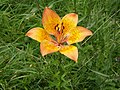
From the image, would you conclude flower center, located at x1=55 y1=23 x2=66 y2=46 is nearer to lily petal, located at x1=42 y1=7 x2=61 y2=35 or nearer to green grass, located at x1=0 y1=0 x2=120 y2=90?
lily petal, located at x1=42 y1=7 x2=61 y2=35

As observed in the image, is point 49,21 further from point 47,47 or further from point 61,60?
→ point 61,60

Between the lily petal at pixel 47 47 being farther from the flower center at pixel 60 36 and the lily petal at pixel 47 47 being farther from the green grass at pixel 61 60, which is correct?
the green grass at pixel 61 60

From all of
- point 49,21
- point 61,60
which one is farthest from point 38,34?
point 61,60

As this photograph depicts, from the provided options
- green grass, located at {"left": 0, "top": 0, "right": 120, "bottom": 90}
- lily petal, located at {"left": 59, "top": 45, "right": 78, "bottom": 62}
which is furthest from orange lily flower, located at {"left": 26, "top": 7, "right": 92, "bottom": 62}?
green grass, located at {"left": 0, "top": 0, "right": 120, "bottom": 90}

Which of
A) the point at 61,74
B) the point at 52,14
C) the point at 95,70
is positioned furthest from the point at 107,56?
the point at 52,14

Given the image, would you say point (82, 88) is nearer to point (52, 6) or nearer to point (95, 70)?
point (95, 70)
